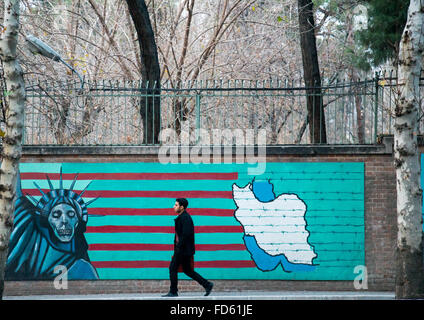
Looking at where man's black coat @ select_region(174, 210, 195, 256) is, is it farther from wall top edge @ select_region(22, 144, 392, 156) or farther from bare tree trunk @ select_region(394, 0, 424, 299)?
bare tree trunk @ select_region(394, 0, 424, 299)

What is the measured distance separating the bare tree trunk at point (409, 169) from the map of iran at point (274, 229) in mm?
2843

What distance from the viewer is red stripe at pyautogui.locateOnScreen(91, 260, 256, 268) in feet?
41.6

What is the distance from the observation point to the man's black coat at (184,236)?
11.4 metres

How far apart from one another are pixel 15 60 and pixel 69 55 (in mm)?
9483

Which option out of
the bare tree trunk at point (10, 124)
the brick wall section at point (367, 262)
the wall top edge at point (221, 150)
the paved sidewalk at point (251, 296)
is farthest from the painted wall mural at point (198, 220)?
the bare tree trunk at point (10, 124)

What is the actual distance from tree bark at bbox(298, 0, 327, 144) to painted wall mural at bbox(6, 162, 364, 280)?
5.77ft

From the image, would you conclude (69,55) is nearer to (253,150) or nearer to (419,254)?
(253,150)

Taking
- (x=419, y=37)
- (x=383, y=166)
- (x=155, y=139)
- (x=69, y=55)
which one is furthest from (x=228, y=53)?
(x=419, y=37)

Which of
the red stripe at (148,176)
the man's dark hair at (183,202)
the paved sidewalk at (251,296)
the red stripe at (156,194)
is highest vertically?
the red stripe at (148,176)

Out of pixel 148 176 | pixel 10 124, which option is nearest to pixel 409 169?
pixel 148 176

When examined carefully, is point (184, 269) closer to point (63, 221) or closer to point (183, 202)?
point (183, 202)

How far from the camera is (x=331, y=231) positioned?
12.7m

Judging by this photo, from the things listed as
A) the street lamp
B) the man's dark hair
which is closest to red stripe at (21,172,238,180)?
the man's dark hair

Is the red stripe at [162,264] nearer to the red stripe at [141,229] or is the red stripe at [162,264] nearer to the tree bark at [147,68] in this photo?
the red stripe at [141,229]
